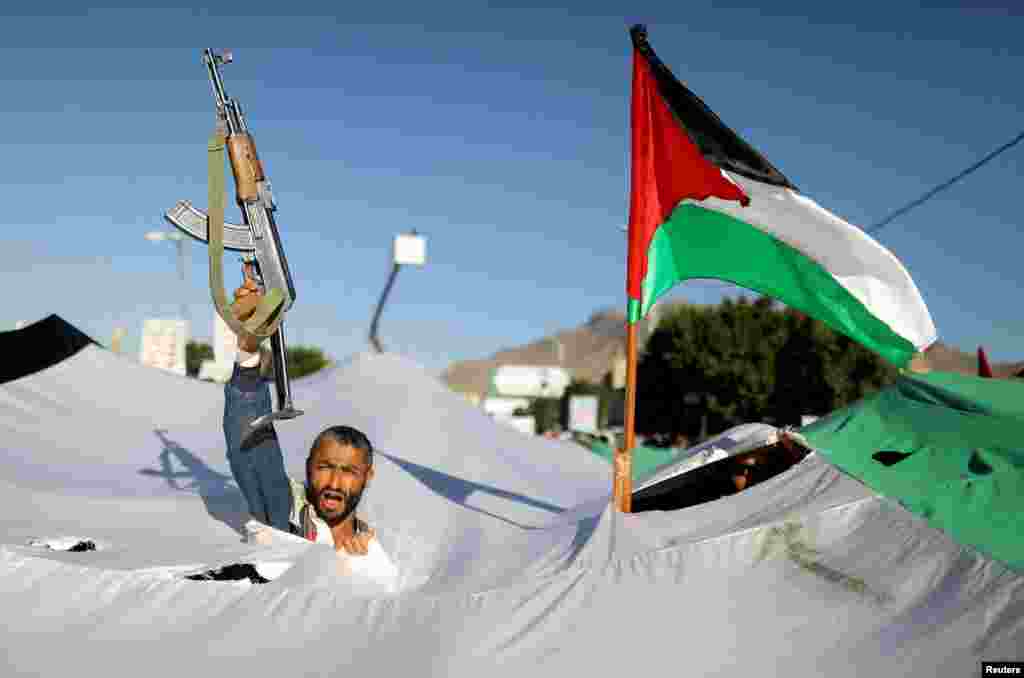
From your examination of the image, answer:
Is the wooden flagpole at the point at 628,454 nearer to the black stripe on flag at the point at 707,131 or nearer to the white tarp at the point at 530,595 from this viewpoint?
the white tarp at the point at 530,595

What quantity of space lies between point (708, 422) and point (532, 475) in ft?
101

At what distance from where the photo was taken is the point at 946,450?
3.90 meters

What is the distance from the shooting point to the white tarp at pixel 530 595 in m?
2.48

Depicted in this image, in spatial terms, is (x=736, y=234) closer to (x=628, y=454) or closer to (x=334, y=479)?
(x=628, y=454)

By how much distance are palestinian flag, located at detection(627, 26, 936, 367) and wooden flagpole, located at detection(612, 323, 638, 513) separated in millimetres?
129

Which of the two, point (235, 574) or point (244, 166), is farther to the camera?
point (244, 166)

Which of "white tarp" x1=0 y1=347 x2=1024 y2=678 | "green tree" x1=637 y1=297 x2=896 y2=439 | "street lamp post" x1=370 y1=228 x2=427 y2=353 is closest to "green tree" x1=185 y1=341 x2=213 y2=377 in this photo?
"green tree" x1=637 y1=297 x2=896 y2=439

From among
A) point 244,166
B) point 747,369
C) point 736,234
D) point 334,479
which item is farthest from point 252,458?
point 747,369

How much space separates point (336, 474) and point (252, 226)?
1100 millimetres

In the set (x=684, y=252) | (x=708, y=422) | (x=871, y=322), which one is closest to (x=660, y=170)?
(x=684, y=252)

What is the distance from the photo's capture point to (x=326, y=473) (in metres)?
3.42

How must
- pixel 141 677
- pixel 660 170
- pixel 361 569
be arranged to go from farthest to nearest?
1. pixel 660 170
2. pixel 361 569
3. pixel 141 677

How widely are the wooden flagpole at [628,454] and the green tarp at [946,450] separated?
32.8 inches

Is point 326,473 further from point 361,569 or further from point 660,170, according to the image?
point 660,170
